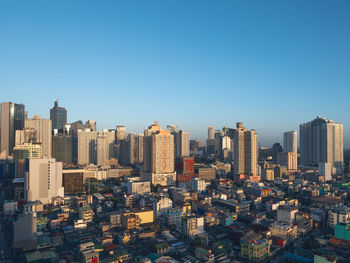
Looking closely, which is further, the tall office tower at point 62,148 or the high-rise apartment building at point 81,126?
the high-rise apartment building at point 81,126

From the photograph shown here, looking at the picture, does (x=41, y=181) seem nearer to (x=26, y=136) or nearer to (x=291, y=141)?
(x=26, y=136)

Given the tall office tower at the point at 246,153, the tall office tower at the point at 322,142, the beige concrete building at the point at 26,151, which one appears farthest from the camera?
the tall office tower at the point at 322,142

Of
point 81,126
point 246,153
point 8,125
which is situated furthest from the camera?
point 81,126

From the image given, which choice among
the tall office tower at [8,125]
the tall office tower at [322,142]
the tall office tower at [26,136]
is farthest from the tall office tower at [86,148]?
the tall office tower at [322,142]

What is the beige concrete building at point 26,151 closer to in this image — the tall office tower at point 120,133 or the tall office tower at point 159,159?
the tall office tower at point 159,159

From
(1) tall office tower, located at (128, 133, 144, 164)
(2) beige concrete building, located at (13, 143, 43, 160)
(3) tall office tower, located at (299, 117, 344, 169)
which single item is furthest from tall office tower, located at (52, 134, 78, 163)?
(3) tall office tower, located at (299, 117, 344, 169)

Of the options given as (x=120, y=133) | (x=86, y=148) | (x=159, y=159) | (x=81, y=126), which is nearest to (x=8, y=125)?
(x=86, y=148)

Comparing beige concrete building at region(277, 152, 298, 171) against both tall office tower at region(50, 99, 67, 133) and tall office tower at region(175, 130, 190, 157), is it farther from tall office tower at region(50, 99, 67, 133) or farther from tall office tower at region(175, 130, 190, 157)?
tall office tower at region(50, 99, 67, 133)
